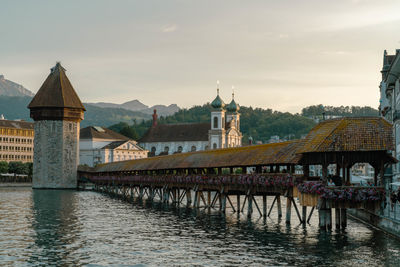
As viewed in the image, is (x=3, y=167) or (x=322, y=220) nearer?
(x=322, y=220)

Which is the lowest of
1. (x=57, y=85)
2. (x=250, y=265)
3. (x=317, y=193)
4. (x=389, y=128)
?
(x=250, y=265)

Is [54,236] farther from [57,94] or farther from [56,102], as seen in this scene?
[57,94]

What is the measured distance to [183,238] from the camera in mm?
29547

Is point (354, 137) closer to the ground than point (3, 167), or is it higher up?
higher up

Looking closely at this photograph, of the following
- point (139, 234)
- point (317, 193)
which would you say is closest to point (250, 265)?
point (317, 193)

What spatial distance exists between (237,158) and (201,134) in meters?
117

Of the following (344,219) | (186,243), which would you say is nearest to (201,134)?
(344,219)

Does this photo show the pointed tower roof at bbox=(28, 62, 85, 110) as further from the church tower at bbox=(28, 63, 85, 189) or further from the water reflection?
the water reflection

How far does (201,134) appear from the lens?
15925 cm

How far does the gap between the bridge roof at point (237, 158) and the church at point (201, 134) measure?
81448mm

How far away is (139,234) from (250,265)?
10.5 metres

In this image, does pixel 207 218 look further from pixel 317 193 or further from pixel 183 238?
pixel 317 193

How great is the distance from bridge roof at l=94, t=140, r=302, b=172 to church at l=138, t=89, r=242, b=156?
8145 centimetres

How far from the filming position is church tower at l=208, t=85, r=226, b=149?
147250 millimetres
